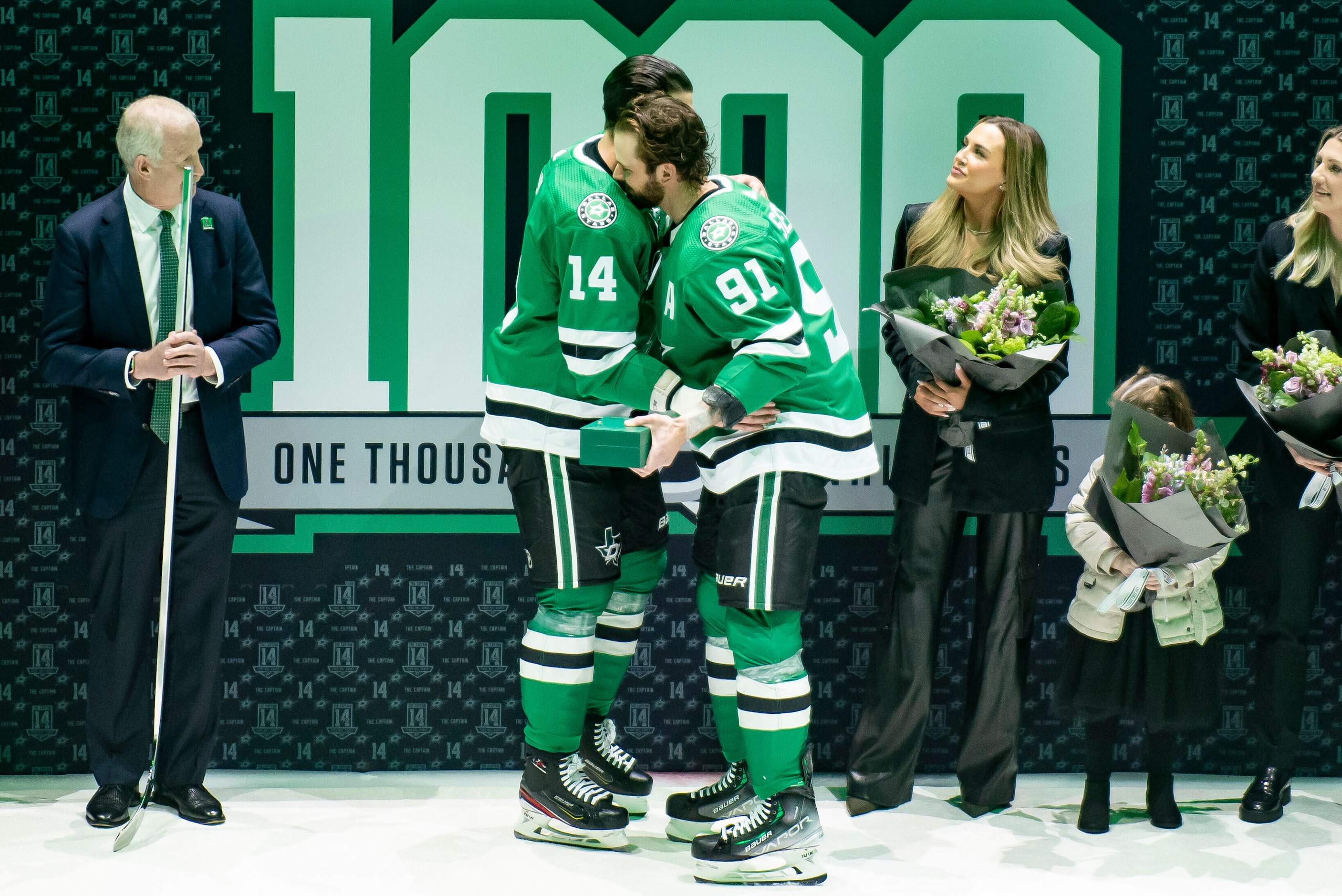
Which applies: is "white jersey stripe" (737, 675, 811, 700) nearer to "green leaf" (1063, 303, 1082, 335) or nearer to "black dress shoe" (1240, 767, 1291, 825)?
"green leaf" (1063, 303, 1082, 335)

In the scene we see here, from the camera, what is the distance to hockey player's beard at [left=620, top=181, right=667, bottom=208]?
321 centimetres

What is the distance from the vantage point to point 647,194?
3234 mm

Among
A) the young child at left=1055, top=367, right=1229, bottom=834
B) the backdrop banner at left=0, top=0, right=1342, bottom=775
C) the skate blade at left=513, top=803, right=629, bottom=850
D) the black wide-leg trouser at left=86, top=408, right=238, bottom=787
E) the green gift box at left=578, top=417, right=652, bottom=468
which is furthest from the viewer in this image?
the backdrop banner at left=0, top=0, right=1342, bottom=775

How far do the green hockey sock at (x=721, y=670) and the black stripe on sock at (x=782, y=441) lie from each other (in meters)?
0.36

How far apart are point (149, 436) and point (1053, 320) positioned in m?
2.50

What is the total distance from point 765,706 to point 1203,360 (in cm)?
197

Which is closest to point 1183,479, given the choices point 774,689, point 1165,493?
point 1165,493

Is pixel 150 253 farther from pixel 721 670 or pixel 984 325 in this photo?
pixel 984 325

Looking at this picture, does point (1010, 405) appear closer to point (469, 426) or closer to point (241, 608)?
point (469, 426)

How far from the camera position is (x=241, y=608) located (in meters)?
4.13

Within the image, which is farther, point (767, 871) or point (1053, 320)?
point (1053, 320)

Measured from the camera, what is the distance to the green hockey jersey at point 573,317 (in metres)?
3.21

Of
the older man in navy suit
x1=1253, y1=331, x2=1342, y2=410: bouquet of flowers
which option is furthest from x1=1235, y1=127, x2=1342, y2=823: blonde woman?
the older man in navy suit

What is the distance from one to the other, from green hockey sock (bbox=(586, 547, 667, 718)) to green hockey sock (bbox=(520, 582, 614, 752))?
0.17m
